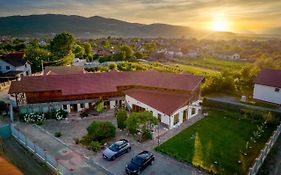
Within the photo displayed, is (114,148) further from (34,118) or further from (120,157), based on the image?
(34,118)

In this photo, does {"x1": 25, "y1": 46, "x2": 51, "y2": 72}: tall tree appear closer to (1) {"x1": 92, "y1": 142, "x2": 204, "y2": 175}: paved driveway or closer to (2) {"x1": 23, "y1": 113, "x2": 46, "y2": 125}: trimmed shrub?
(2) {"x1": 23, "y1": 113, "x2": 46, "y2": 125}: trimmed shrub

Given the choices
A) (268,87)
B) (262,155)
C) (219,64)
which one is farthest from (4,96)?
(219,64)

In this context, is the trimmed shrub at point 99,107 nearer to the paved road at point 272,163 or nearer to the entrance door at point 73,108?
the entrance door at point 73,108

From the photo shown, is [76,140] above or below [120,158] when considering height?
above

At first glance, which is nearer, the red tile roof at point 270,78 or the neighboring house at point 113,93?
the neighboring house at point 113,93

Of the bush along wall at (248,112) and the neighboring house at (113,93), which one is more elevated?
the neighboring house at (113,93)

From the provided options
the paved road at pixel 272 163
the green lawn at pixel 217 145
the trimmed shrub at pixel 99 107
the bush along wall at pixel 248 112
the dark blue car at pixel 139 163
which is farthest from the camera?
the trimmed shrub at pixel 99 107

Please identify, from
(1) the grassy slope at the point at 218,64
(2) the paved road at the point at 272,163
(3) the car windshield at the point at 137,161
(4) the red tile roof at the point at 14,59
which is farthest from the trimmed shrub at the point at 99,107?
(1) the grassy slope at the point at 218,64
